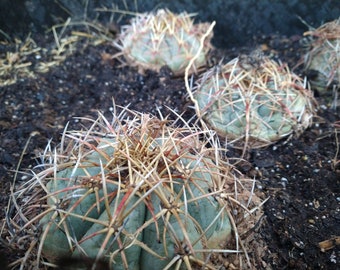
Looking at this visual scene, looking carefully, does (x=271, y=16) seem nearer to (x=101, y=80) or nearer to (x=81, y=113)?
(x=101, y=80)

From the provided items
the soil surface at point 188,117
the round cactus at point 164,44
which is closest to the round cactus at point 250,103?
the soil surface at point 188,117

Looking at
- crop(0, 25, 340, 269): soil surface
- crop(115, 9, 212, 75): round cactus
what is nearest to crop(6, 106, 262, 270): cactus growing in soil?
crop(0, 25, 340, 269): soil surface

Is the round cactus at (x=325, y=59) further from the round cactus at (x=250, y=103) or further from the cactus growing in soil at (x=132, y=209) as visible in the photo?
the cactus growing in soil at (x=132, y=209)

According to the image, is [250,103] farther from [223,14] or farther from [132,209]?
[223,14]

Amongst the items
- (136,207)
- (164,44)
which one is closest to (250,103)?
(164,44)

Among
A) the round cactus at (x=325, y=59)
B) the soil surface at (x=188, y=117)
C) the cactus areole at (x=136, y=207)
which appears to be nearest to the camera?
the cactus areole at (x=136, y=207)

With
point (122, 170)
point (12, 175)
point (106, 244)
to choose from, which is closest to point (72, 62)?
point (12, 175)

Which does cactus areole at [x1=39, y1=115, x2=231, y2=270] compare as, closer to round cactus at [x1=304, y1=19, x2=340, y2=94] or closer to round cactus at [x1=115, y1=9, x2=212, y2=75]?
round cactus at [x1=115, y1=9, x2=212, y2=75]
